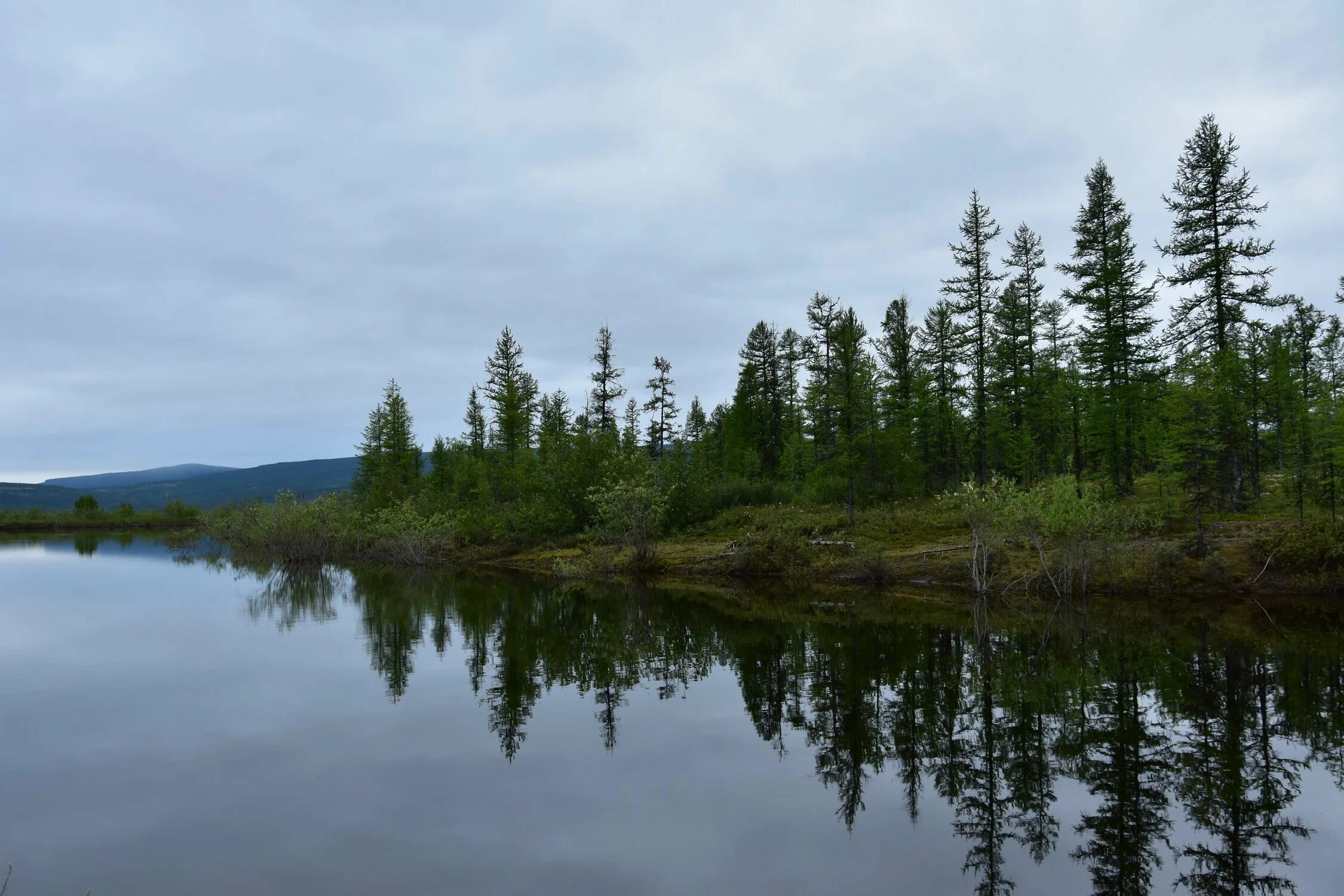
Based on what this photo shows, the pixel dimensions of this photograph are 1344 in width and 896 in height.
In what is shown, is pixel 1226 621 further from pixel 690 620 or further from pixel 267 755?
pixel 267 755

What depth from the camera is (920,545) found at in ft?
103

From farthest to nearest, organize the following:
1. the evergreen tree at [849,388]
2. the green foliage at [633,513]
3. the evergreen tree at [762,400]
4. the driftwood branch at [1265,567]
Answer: the evergreen tree at [762,400] < the evergreen tree at [849,388] < the green foliage at [633,513] < the driftwood branch at [1265,567]

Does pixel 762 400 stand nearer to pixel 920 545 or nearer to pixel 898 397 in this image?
pixel 898 397

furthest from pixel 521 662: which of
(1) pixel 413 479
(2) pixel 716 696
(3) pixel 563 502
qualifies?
(1) pixel 413 479

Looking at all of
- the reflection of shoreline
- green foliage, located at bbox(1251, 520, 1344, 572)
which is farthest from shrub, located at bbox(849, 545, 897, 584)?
green foliage, located at bbox(1251, 520, 1344, 572)

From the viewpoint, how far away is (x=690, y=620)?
22641 millimetres

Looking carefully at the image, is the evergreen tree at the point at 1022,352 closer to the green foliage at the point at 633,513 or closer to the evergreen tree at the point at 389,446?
the green foliage at the point at 633,513

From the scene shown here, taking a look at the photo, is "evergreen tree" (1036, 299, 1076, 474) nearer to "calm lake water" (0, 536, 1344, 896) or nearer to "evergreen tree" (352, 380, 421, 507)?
"calm lake water" (0, 536, 1344, 896)

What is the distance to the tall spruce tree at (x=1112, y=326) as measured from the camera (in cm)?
3597

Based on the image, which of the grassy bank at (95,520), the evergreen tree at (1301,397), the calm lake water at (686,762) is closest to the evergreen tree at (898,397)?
the evergreen tree at (1301,397)

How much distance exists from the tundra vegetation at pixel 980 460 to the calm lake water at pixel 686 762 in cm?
587

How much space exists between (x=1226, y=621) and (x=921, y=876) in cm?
1705

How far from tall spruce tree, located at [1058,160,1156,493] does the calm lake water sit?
19.2m

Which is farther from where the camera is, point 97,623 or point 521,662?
point 97,623
